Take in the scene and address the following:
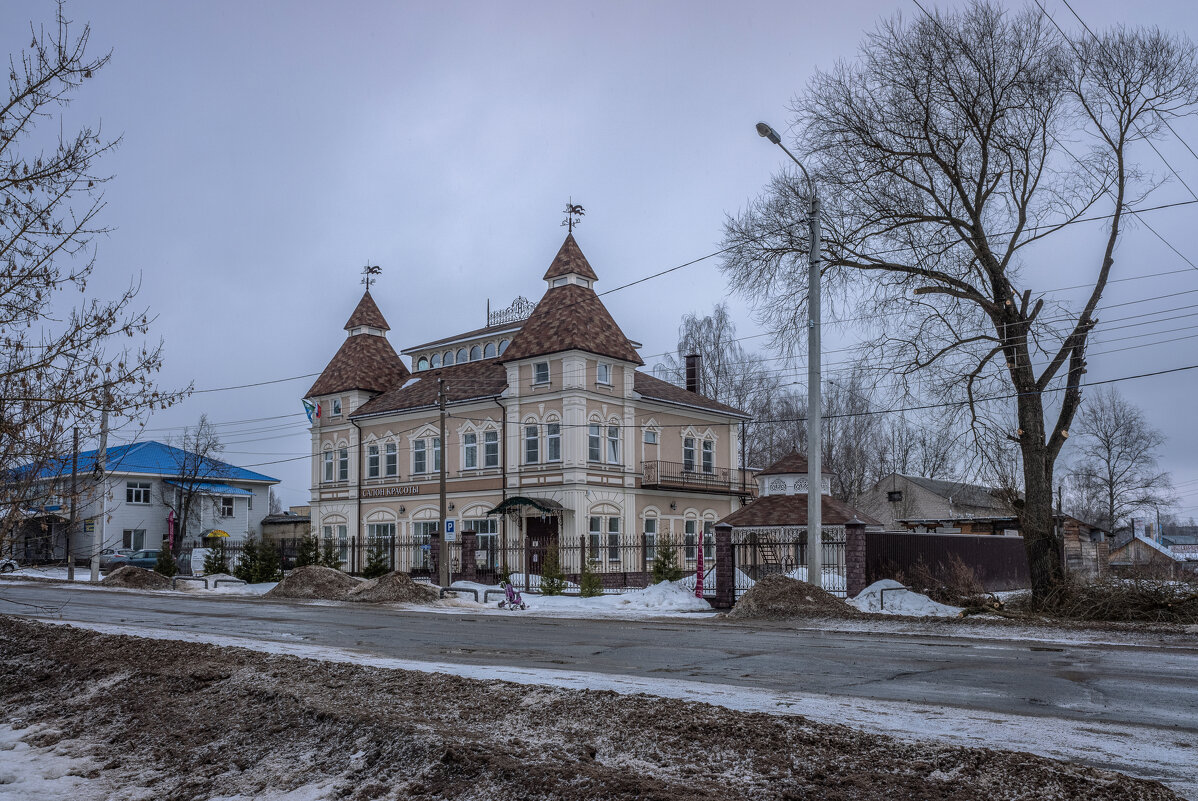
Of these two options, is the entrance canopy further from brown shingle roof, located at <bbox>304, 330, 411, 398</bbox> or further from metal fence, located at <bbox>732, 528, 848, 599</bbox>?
brown shingle roof, located at <bbox>304, 330, 411, 398</bbox>

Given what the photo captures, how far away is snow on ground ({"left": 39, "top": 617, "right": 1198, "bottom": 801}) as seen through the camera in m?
6.15

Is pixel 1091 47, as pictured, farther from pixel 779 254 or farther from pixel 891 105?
pixel 779 254

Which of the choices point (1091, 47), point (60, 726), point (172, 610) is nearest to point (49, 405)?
point (60, 726)

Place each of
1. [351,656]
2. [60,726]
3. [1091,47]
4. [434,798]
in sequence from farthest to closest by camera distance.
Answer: [1091,47] → [351,656] → [60,726] → [434,798]

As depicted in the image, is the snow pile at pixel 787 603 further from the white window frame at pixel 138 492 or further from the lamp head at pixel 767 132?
the white window frame at pixel 138 492

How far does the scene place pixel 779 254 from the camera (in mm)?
24766

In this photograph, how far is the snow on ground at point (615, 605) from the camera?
2331 centimetres

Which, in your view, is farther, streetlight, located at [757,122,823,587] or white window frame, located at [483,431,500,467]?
white window frame, located at [483,431,500,467]

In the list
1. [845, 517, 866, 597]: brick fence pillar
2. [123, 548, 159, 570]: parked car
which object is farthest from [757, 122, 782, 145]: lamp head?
[123, 548, 159, 570]: parked car

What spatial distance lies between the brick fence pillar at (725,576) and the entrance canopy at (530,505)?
15577mm

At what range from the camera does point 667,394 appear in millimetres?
45438

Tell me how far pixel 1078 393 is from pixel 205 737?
1930cm

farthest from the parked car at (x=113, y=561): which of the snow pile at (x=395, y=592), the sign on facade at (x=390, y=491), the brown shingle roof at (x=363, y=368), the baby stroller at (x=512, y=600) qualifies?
the baby stroller at (x=512, y=600)

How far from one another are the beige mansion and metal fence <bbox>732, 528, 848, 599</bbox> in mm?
4164
